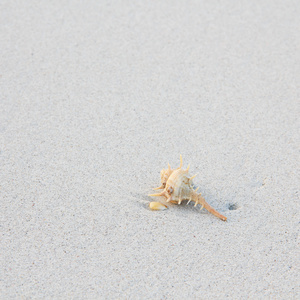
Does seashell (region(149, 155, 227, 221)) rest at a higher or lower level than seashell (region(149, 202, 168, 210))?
higher

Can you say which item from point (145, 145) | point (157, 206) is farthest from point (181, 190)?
point (145, 145)

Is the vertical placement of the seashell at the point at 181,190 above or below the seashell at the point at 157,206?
above

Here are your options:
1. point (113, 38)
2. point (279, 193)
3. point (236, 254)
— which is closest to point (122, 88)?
point (113, 38)

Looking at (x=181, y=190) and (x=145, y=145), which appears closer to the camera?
(x=181, y=190)

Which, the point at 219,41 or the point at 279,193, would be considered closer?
the point at 279,193

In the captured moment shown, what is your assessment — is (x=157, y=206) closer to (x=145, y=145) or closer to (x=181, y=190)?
(x=181, y=190)

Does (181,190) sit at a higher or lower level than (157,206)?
higher

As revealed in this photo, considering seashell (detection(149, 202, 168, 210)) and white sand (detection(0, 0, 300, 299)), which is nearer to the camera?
white sand (detection(0, 0, 300, 299))

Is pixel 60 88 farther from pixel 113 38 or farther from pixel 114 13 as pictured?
pixel 114 13
